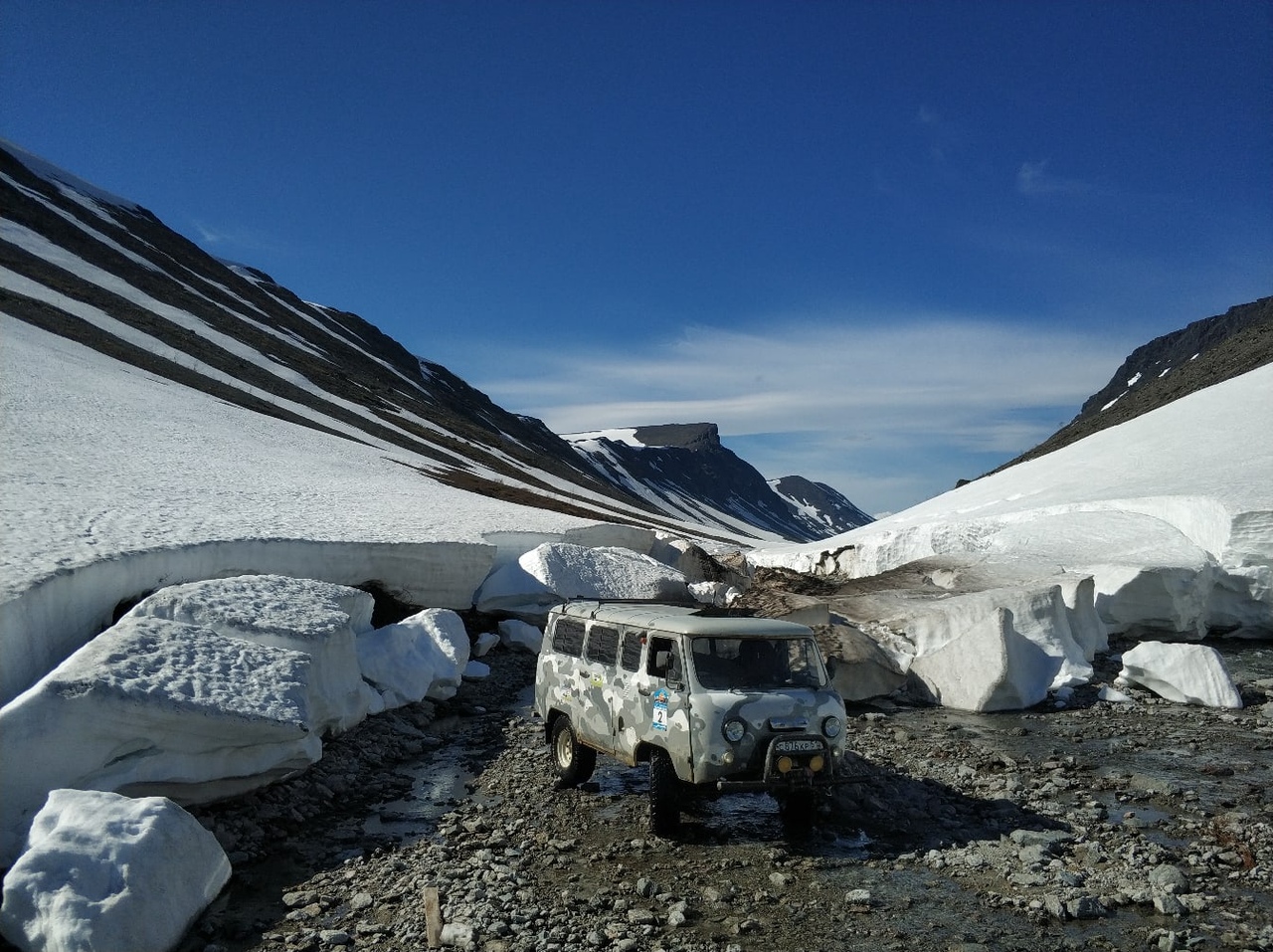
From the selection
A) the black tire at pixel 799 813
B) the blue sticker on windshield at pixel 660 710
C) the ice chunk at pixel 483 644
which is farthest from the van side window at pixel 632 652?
the ice chunk at pixel 483 644

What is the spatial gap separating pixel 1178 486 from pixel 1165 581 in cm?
656

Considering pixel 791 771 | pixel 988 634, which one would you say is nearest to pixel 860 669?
pixel 988 634

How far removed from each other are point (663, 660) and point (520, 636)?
13128 mm

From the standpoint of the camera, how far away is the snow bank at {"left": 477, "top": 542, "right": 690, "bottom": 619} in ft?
75.5

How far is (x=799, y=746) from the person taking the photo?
27.5 feet

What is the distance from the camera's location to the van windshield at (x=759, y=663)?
8.81m

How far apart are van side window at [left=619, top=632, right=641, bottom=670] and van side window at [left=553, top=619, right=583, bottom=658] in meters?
1.13

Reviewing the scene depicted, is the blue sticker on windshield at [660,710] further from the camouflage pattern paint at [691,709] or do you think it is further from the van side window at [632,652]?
the van side window at [632,652]

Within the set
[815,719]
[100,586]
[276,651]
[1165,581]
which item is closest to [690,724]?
[815,719]

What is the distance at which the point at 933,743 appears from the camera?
12.9 meters

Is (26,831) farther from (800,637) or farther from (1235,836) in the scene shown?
(1235,836)

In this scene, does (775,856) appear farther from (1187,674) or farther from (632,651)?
(1187,674)

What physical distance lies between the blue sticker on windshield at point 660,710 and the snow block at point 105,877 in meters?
4.29

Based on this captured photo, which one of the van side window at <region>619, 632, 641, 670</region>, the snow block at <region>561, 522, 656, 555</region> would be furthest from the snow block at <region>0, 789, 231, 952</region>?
the snow block at <region>561, 522, 656, 555</region>
